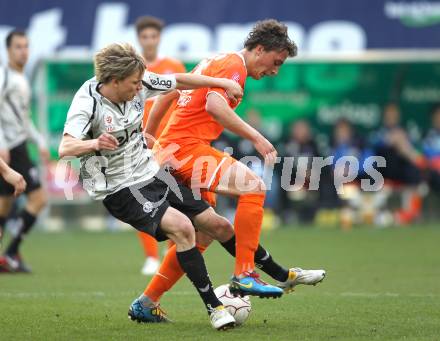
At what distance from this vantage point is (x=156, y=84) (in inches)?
285

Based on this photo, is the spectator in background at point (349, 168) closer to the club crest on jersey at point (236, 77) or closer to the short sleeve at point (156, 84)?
the club crest on jersey at point (236, 77)

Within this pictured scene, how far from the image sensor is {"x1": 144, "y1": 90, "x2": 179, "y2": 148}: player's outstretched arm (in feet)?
26.4

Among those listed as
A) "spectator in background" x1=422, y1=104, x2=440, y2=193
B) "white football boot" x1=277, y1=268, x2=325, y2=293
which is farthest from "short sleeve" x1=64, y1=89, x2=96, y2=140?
"spectator in background" x1=422, y1=104, x2=440, y2=193

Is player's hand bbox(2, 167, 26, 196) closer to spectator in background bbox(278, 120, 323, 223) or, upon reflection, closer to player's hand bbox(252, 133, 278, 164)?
player's hand bbox(252, 133, 278, 164)

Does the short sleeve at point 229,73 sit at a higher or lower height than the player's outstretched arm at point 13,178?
higher

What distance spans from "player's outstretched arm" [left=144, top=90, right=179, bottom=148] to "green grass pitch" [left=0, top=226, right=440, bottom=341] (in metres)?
1.52

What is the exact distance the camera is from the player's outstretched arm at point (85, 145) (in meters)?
6.34

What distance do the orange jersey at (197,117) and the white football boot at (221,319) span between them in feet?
4.99

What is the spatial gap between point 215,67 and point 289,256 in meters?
5.84

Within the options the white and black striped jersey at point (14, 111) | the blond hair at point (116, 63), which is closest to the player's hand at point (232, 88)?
the blond hair at point (116, 63)

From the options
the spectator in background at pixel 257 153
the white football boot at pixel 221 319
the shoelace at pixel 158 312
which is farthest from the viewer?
the spectator in background at pixel 257 153

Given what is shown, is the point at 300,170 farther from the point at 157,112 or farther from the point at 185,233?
the point at 185,233

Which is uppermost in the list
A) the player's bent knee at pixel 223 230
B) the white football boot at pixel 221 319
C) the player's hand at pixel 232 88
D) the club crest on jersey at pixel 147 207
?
the player's hand at pixel 232 88

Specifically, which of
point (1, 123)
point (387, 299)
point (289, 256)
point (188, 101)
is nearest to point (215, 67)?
point (188, 101)
